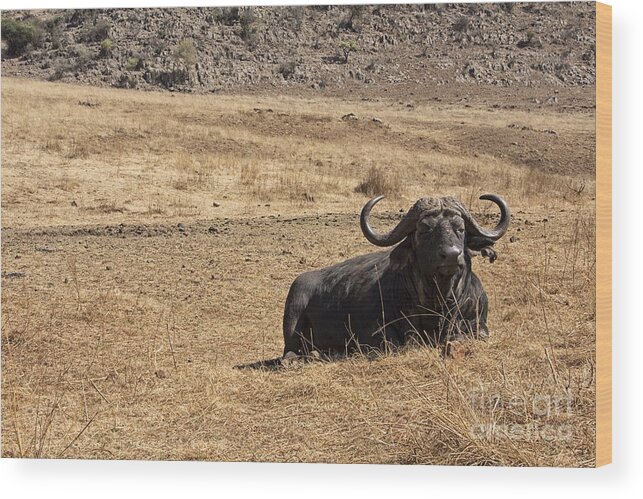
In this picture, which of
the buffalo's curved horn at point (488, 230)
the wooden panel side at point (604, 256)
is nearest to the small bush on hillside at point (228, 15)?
the buffalo's curved horn at point (488, 230)

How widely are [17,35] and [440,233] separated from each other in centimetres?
360

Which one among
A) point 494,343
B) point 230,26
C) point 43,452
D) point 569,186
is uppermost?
point 230,26

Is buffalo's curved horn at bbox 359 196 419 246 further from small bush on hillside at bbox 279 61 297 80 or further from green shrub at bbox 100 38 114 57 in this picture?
green shrub at bbox 100 38 114 57

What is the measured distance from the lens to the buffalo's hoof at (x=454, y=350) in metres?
7.29

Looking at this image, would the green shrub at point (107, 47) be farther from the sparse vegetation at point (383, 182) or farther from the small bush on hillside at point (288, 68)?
the sparse vegetation at point (383, 182)

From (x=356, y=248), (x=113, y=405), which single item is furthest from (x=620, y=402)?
(x=356, y=248)

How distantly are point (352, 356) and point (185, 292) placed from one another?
2528mm

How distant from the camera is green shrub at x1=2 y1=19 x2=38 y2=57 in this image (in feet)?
27.3

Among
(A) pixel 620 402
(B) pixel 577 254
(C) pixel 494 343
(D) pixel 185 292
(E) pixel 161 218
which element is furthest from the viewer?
(E) pixel 161 218

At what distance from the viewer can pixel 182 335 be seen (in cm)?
898

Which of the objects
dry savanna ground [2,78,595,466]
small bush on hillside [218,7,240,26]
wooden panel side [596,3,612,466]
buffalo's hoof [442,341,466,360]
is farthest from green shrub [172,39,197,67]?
wooden panel side [596,3,612,466]

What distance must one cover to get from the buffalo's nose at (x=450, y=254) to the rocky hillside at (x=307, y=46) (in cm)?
126

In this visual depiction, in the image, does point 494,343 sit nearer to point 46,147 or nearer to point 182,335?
point 182,335

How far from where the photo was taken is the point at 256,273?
1019cm
